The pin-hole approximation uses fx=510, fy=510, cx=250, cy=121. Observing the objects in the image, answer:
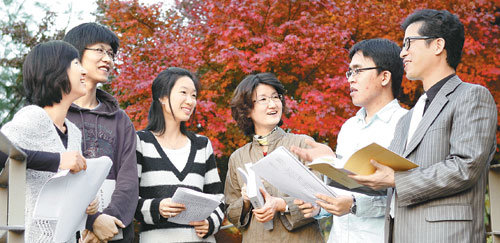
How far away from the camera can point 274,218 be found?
3.11 m

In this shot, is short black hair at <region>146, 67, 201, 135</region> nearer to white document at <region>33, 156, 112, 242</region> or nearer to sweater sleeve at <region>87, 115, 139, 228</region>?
sweater sleeve at <region>87, 115, 139, 228</region>

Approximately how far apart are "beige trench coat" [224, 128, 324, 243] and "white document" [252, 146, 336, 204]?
0.47m

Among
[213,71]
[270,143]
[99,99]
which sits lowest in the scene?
[270,143]

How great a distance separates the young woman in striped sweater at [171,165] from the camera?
3031 mm

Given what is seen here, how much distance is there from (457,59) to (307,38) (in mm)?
3665

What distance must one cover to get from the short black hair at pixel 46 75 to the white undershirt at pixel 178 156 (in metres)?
0.95

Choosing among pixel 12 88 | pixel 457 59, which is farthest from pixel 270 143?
pixel 12 88

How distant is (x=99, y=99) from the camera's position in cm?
312

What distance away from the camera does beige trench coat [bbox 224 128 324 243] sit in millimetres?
3046

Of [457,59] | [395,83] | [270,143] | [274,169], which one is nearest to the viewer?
[457,59]

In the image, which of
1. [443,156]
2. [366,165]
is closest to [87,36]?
[366,165]

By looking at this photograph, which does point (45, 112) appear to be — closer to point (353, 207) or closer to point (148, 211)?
point (148, 211)

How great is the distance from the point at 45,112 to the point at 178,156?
108 cm

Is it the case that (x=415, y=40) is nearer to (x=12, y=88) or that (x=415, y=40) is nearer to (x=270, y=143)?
(x=270, y=143)
